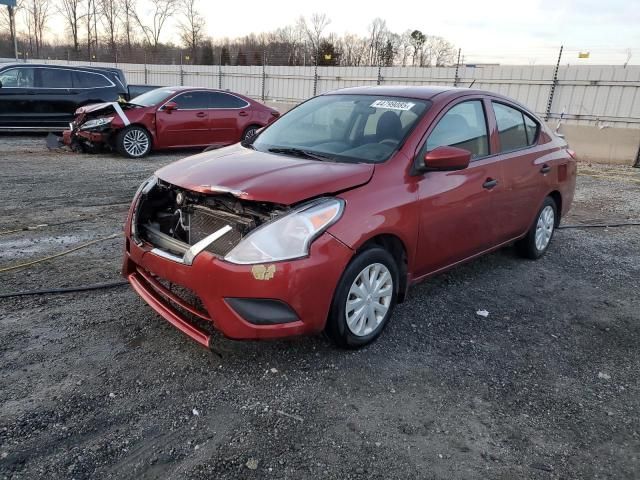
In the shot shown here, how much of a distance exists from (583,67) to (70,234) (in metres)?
13.3

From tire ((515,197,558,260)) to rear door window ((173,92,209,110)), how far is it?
800cm

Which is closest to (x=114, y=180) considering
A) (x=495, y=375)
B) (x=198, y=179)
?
(x=198, y=179)

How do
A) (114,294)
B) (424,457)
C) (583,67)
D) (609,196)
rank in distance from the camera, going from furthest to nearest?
(583,67), (609,196), (114,294), (424,457)

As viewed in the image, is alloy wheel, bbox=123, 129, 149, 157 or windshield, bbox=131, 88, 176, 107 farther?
windshield, bbox=131, 88, 176, 107

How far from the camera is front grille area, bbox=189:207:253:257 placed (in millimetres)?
2895

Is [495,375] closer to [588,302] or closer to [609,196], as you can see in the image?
[588,302]

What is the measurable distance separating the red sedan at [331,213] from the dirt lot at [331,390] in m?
0.30

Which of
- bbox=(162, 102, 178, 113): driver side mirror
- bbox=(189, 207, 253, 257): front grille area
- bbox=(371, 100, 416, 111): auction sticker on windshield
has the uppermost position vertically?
bbox=(371, 100, 416, 111): auction sticker on windshield

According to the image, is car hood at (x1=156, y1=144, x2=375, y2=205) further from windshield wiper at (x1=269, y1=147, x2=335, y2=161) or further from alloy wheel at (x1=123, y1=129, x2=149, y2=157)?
alloy wheel at (x1=123, y1=129, x2=149, y2=157)

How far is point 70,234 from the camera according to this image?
17.6 ft

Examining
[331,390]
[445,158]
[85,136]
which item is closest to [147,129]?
[85,136]

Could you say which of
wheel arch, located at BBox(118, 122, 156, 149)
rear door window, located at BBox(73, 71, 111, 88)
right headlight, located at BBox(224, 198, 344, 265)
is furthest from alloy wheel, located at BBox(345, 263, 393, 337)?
rear door window, located at BBox(73, 71, 111, 88)

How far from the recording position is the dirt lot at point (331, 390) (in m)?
2.38

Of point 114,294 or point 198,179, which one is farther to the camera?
point 114,294
